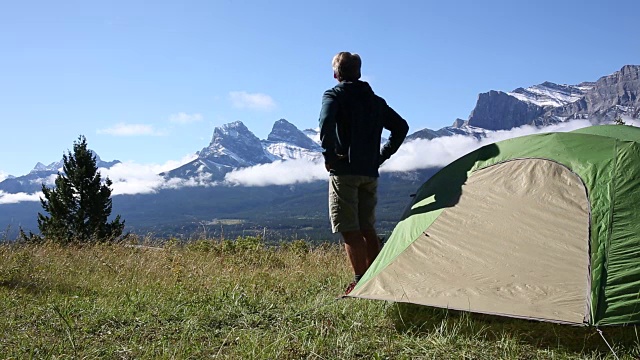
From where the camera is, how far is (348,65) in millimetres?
6375

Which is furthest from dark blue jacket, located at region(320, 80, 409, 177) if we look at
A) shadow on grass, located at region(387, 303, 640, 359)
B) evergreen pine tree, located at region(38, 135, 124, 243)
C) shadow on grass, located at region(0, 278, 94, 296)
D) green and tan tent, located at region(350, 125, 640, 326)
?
evergreen pine tree, located at region(38, 135, 124, 243)

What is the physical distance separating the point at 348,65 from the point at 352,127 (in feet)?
2.39

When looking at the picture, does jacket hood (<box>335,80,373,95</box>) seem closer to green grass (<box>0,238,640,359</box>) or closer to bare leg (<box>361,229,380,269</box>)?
bare leg (<box>361,229,380,269</box>)

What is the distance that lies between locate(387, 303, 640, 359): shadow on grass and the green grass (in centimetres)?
1

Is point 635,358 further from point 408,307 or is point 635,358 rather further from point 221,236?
point 221,236

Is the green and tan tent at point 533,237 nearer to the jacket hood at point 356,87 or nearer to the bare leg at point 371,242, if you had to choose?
the bare leg at point 371,242

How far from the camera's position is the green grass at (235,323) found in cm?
438

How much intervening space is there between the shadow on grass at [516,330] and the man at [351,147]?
1.14m

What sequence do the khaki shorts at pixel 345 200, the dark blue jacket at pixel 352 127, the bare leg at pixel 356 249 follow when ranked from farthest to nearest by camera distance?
the bare leg at pixel 356 249 < the khaki shorts at pixel 345 200 < the dark blue jacket at pixel 352 127

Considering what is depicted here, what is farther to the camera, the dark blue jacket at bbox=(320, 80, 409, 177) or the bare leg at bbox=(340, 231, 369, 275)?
the bare leg at bbox=(340, 231, 369, 275)

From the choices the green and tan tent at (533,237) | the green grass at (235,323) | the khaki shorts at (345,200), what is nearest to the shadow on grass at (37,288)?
the green grass at (235,323)

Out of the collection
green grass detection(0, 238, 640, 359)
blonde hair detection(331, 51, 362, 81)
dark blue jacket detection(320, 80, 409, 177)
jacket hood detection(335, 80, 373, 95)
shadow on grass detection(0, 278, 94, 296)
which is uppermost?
blonde hair detection(331, 51, 362, 81)

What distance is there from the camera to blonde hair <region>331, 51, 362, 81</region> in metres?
6.38

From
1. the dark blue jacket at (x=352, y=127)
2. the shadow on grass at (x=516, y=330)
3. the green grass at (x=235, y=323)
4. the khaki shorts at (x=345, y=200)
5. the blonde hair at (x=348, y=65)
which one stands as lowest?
the shadow on grass at (x=516, y=330)
